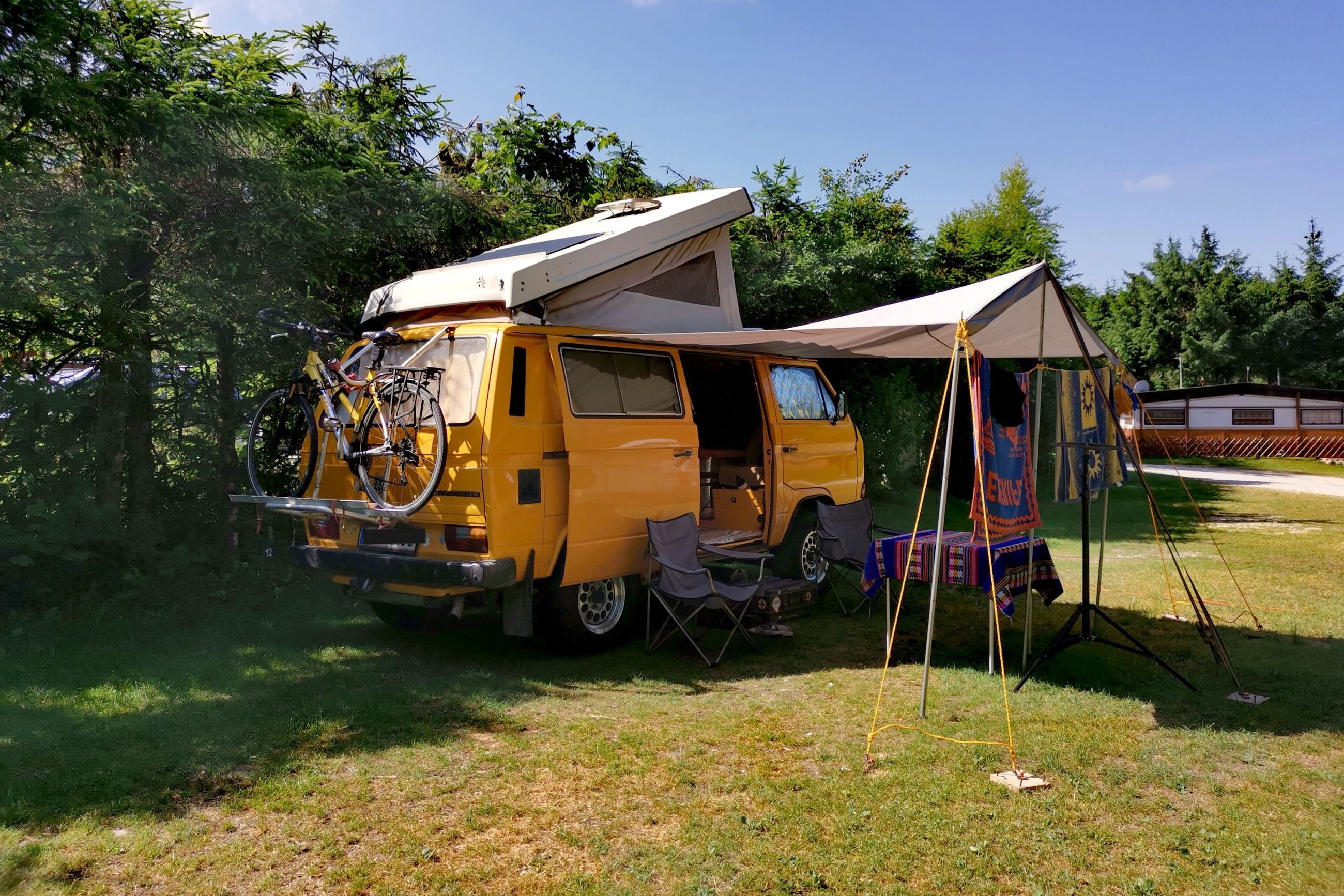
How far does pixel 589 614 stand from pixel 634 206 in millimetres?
3428

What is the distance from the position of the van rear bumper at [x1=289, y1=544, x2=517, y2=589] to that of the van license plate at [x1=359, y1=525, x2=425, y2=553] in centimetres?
7

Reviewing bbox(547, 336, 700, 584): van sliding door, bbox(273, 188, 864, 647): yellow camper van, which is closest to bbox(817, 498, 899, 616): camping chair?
bbox(273, 188, 864, 647): yellow camper van

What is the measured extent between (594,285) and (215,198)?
10.3 ft

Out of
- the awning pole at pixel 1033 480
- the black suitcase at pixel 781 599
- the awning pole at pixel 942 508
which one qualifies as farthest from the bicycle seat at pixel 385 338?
the awning pole at pixel 1033 480

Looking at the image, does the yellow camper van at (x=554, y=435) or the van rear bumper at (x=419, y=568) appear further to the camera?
the yellow camper van at (x=554, y=435)

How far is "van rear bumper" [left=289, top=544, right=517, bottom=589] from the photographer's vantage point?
521 centimetres

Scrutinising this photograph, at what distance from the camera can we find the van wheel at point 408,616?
6.00 m

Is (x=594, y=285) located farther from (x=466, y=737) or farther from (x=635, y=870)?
(x=635, y=870)

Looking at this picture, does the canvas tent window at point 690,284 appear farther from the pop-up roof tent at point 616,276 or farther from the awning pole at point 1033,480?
the awning pole at point 1033,480

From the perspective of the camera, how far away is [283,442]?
679 centimetres

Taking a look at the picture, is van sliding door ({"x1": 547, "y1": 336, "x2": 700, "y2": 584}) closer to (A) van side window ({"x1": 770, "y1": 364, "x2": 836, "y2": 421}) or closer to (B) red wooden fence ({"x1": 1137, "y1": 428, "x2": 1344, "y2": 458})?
(A) van side window ({"x1": 770, "y1": 364, "x2": 836, "y2": 421})

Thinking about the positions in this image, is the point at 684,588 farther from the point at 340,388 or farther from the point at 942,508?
the point at 340,388

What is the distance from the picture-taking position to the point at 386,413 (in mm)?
5605

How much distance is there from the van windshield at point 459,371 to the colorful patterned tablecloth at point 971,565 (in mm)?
2793
